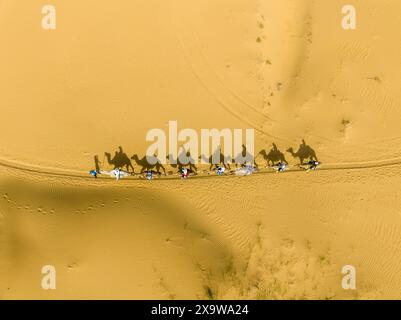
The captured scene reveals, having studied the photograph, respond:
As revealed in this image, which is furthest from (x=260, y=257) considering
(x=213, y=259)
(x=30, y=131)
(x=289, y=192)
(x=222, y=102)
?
(x=30, y=131)

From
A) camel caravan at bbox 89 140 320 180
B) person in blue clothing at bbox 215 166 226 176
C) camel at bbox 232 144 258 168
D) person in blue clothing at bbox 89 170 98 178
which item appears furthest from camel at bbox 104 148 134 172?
camel at bbox 232 144 258 168

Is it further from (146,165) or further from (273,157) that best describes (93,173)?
(273,157)

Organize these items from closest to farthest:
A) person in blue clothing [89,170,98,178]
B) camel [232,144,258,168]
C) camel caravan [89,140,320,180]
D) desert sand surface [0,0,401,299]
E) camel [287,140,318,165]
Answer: desert sand surface [0,0,401,299]
person in blue clothing [89,170,98,178]
camel caravan [89,140,320,180]
camel [232,144,258,168]
camel [287,140,318,165]

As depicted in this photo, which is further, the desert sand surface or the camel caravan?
the camel caravan

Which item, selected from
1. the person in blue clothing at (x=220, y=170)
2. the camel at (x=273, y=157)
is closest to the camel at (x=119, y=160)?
the person in blue clothing at (x=220, y=170)

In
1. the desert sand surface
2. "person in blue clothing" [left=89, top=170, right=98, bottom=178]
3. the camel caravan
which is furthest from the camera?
the camel caravan

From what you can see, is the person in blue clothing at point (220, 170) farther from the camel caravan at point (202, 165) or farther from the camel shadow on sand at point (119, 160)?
the camel shadow on sand at point (119, 160)

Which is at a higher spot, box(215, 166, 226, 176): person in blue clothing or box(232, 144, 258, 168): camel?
box(232, 144, 258, 168): camel

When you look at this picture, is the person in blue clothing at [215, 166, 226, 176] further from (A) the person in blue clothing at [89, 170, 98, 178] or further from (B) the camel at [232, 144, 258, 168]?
(A) the person in blue clothing at [89, 170, 98, 178]

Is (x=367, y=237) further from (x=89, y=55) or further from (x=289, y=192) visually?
(x=89, y=55)
